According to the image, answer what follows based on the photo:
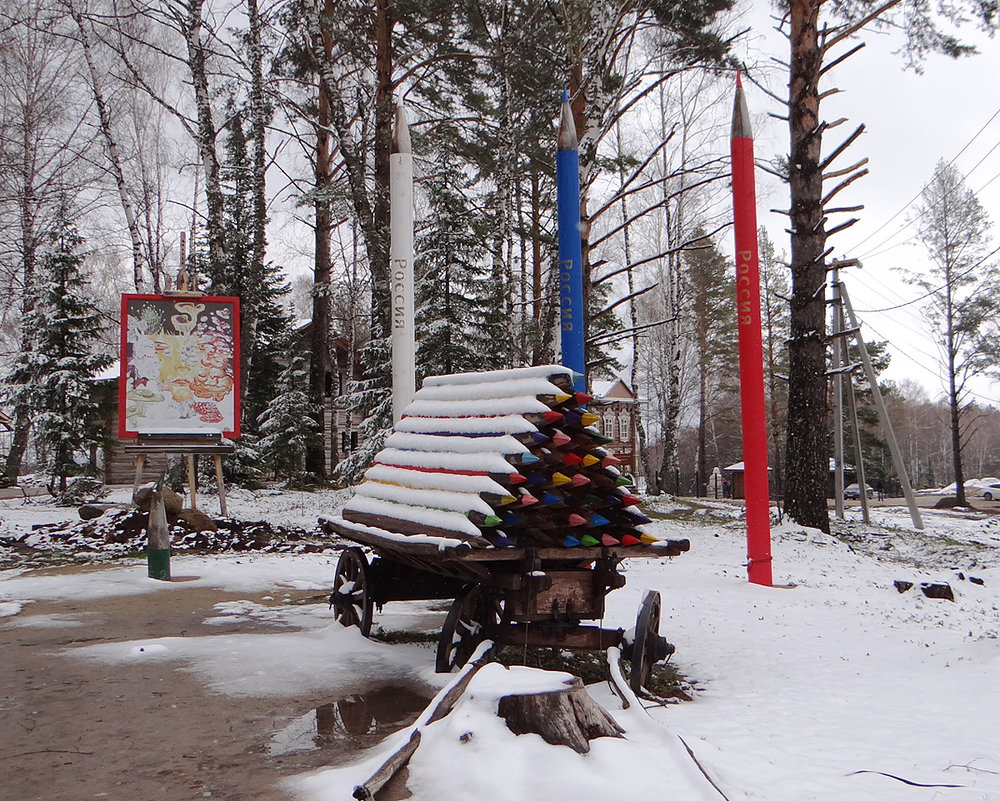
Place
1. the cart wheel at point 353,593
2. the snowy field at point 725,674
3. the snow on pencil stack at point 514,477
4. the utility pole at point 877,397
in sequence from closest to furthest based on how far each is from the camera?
the snowy field at point 725,674 < the snow on pencil stack at point 514,477 < the cart wheel at point 353,593 < the utility pole at point 877,397

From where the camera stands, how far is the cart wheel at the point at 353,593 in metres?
6.54

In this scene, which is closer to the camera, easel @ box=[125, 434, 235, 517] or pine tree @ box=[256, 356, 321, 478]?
easel @ box=[125, 434, 235, 517]

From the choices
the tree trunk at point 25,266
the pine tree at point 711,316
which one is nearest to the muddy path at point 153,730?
the tree trunk at point 25,266

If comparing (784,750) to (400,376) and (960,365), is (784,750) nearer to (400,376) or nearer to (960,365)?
(400,376)

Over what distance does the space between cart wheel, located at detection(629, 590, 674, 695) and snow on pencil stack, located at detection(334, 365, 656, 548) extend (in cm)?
47

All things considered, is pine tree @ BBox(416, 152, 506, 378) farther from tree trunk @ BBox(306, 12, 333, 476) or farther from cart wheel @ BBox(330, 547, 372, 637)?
cart wheel @ BBox(330, 547, 372, 637)

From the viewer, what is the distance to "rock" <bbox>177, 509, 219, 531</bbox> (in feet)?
42.7

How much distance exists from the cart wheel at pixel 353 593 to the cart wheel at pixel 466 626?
1133 millimetres

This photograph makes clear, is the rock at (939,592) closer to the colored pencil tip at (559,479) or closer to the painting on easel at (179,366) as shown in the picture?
the colored pencil tip at (559,479)

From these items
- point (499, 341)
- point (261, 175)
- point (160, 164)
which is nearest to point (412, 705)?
point (499, 341)

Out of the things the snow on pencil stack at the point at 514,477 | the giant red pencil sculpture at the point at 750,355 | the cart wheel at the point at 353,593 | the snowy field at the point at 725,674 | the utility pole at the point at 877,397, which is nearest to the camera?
the snowy field at the point at 725,674

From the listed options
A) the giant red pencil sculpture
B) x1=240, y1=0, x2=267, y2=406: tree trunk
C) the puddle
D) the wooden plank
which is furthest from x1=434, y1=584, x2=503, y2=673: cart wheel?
x1=240, y1=0, x2=267, y2=406: tree trunk

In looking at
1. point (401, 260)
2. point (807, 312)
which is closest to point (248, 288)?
point (401, 260)

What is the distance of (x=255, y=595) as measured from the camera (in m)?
8.72
